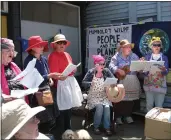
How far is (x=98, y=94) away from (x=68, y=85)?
75cm

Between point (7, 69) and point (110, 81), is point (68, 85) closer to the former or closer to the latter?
point (110, 81)

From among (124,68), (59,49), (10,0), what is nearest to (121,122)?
(124,68)

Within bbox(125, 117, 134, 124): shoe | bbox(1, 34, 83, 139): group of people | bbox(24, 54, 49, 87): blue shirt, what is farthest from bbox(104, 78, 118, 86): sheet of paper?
bbox(125, 117, 134, 124): shoe

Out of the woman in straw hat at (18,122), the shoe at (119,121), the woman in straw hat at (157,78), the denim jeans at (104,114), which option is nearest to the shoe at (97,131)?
the denim jeans at (104,114)

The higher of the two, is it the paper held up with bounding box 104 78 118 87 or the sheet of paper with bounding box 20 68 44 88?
the sheet of paper with bounding box 20 68 44 88

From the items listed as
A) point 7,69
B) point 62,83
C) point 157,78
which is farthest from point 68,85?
point 157,78

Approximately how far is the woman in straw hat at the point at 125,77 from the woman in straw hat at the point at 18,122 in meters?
3.10

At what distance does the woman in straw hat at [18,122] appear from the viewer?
168 cm

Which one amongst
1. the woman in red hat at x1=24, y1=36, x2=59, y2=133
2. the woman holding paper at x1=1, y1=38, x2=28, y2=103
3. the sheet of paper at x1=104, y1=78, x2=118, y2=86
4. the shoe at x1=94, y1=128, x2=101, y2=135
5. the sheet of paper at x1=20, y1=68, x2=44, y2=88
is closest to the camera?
the woman holding paper at x1=1, y1=38, x2=28, y2=103

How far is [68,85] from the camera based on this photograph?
4.04 meters

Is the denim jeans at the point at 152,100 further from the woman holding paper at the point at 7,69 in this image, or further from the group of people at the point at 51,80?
the woman holding paper at the point at 7,69

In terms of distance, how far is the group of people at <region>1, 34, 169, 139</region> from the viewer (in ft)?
9.63

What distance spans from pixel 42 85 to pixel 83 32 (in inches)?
178

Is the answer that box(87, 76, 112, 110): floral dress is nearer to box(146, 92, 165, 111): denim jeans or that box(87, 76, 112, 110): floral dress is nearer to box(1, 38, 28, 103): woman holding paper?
box(146, 92, 165, 111): denim jeans
